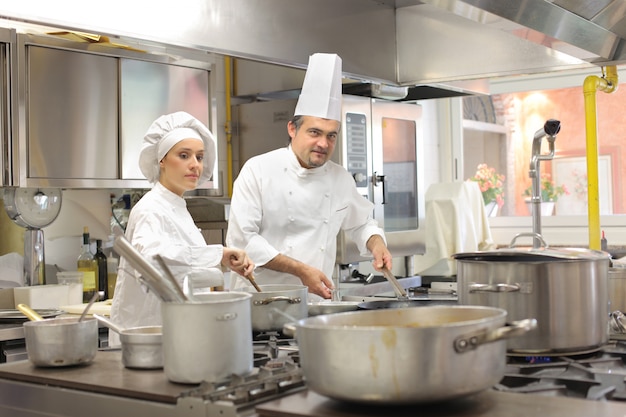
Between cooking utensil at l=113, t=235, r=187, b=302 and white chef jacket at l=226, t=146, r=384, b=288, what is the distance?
179 cm

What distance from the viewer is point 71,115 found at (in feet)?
11.7

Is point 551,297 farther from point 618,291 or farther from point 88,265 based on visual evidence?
point 88,265

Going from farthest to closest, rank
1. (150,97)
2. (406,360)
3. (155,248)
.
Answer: (150,97) → (155,248) → (406,360)

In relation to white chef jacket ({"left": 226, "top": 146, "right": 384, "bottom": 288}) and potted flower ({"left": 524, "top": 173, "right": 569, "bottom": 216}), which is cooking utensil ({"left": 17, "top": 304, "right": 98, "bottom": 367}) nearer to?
white chef jacket ({"left": 226, "top": 146, "right": 384, "bottom": 288})

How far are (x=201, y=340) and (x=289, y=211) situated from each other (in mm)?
2039

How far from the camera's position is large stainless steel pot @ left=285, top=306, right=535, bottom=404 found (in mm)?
1191

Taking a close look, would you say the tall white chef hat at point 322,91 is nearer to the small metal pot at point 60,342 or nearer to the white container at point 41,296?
the white container at point 41,296

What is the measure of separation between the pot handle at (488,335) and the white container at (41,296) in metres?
2.69

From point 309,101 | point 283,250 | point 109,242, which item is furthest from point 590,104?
point 109,242

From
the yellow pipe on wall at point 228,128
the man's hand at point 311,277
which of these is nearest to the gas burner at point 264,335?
the man's hand at point 311,277

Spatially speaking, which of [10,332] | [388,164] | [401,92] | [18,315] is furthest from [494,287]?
[388,164]

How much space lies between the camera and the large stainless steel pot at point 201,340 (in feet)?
4.77

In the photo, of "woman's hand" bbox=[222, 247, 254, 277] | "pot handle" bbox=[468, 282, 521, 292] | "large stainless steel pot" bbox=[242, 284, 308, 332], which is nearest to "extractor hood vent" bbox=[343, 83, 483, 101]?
"woman's hand" bbox=[222, 247, 254, 277]

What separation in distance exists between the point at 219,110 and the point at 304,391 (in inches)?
134
